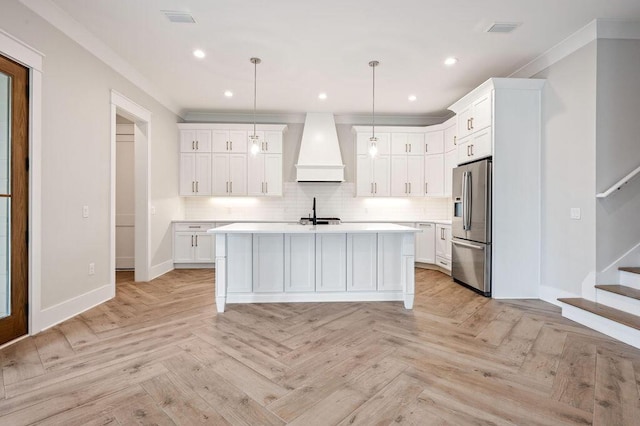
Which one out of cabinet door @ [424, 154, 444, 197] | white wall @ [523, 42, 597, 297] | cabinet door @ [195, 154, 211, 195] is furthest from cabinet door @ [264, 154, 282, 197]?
white wall @ [523, 42, 597, 297]

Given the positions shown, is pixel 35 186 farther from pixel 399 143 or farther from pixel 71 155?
pixel 399 143

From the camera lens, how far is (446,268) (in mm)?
5230

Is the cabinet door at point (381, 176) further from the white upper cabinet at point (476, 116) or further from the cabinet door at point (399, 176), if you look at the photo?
the white upper cabinet at point (476, 116)

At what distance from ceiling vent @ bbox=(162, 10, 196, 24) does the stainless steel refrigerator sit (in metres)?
3.73

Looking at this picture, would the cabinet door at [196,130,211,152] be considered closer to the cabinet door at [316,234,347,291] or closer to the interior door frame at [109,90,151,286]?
the interior door frame at [109,90,151,286]

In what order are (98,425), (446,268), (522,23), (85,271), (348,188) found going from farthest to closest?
(348,188) < (446,268) < (85,271) < (522,23) < (98,425)

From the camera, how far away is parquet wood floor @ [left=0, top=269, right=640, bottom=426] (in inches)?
66.4

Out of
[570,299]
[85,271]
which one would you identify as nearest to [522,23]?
[570,299]

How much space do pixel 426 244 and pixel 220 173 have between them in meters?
4.12

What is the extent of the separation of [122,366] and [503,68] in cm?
526

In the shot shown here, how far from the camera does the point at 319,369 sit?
7.04 feet

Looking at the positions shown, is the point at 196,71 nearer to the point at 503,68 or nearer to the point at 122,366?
the point at 122,366

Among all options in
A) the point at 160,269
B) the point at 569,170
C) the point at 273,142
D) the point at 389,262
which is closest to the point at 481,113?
the point at 569,170

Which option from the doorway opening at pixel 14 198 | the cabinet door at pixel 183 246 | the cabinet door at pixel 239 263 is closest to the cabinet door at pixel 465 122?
the cabinet door at pixel 239 263
